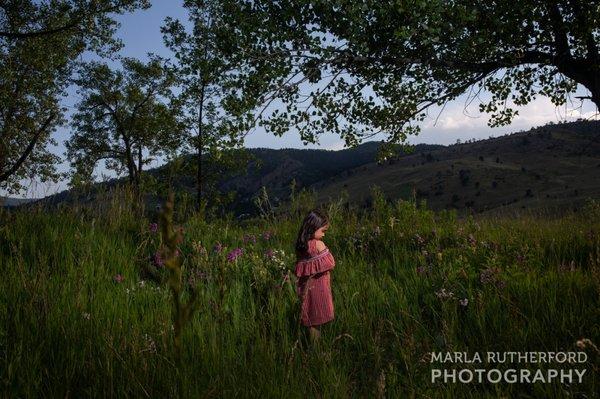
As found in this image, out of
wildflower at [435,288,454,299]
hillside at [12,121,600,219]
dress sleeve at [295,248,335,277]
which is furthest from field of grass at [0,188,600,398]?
hillside at [12,121,600,219]

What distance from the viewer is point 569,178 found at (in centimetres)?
8006

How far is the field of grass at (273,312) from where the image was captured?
2713 millimetres

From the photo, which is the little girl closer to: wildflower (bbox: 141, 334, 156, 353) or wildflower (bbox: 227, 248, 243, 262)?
wildflower (bbox: 227, 248, 243, 262)

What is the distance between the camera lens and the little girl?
4477 mm

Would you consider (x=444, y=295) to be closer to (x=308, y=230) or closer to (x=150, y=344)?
(x=308, y=230)

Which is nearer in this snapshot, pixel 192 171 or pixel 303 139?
Result: pixel 303 139

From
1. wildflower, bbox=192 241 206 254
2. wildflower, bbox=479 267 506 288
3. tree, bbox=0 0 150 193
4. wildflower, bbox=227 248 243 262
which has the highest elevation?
tree, bbox=0 0 150 193

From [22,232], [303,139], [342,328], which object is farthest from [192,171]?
[342,328]

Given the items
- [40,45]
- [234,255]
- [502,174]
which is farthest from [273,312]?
[502,174]

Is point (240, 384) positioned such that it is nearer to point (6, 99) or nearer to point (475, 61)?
point (475, 61)

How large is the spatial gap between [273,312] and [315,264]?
636 mm

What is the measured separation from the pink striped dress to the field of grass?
6.2 inches

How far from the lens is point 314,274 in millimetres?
4719

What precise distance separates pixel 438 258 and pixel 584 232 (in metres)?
3.42
